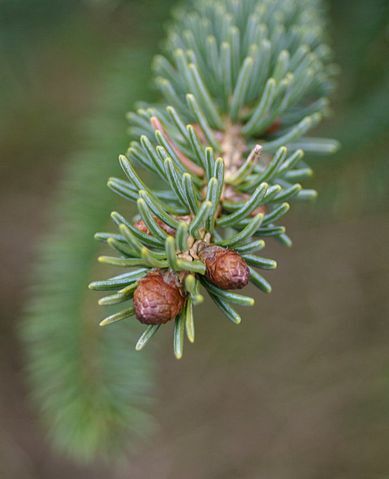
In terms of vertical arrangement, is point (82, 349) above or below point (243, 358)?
above

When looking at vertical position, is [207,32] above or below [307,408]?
above

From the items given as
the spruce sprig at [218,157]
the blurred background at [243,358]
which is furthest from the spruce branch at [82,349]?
the blurred background at [243,358]

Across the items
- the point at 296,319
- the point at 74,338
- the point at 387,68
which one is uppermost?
the point at 387,68

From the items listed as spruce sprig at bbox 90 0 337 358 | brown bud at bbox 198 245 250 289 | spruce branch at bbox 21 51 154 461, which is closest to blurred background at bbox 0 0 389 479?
spruce branch at bbox 21 51 154 461

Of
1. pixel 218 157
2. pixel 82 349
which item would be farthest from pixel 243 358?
pixel 218 157

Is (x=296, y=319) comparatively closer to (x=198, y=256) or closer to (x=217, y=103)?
(x=217, y=103)

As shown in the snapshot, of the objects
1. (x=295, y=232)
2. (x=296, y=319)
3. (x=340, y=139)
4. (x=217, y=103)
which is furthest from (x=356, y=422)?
(x=217, y=103)

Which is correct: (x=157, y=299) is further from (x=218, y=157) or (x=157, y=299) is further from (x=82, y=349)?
(x=82, y=349)
